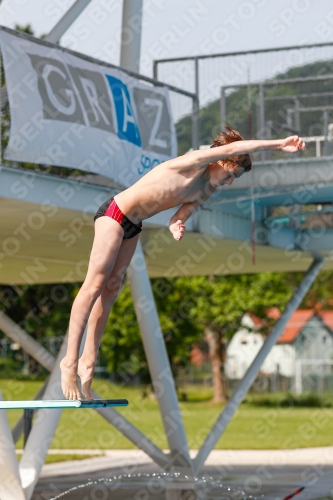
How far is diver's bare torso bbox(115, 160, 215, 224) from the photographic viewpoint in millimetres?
7293

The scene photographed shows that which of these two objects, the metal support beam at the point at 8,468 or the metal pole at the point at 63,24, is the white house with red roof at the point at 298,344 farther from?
the metal support beam at the point at 8,468

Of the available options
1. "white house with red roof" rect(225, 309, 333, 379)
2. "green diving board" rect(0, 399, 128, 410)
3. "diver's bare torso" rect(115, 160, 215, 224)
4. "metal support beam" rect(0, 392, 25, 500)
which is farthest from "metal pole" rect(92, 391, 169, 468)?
"white house with red roof" rect(225, 309, 333, 379)

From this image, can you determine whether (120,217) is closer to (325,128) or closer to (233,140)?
(233,140)

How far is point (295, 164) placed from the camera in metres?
15.6

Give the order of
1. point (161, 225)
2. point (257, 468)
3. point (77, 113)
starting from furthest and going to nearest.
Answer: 1. point (257, 468)
2. point (161, 225)
3. point (77, 113)

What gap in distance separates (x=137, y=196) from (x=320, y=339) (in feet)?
236

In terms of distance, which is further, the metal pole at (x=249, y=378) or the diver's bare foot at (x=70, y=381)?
the metal pole at (x=249, y=378)

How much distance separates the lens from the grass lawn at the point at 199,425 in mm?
30891

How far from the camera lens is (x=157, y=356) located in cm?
1625

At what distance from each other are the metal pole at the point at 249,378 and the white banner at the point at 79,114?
5587 mm

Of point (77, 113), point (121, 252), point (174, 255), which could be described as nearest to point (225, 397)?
point (174, 255)

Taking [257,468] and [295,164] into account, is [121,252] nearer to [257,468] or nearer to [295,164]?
[295,164]

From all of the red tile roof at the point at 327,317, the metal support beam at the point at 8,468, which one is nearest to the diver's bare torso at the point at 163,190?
the metal support beam at the point at 8,468

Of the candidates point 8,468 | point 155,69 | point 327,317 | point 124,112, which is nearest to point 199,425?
point 155,69
